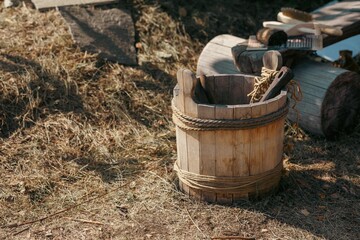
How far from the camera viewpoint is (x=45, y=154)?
5629 millimetres

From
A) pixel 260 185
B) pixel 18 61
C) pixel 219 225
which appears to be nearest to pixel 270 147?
pixel 260 185

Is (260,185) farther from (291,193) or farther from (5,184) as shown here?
(5,184)

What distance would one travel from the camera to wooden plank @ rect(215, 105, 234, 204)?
4.45 m

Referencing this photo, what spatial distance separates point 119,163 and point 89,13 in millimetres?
2202

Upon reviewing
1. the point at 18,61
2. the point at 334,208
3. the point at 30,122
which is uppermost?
the point at 18,61

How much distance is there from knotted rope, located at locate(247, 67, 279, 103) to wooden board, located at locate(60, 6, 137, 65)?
90.8 inches

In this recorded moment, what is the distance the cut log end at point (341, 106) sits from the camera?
5762 millimetres

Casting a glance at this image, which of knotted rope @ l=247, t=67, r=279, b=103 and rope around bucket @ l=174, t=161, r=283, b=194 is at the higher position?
knotted rope @ l=247, t=67, r=279, b=103

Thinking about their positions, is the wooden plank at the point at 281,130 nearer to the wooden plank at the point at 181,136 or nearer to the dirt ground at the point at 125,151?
the dirt ground at the point at 125,151

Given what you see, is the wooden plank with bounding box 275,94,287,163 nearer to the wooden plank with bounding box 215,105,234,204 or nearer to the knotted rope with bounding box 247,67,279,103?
the knotted rope with bounding box 247,67,279,103

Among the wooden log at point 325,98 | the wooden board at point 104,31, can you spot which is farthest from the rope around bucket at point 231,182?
the wooden board at point 104,31

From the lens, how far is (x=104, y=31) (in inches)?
273

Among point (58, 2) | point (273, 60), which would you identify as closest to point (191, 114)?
point (273, 60)

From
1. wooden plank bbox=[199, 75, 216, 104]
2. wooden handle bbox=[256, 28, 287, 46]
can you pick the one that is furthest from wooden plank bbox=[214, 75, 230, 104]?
wooden handle bbox=[256, 28, 287, 46]
